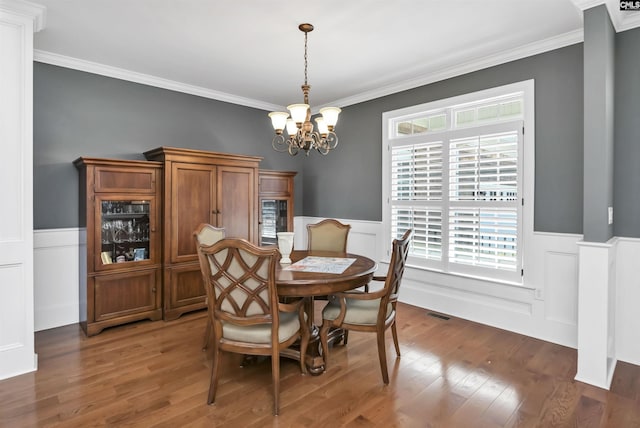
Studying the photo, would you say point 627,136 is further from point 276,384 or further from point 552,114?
point 276,384

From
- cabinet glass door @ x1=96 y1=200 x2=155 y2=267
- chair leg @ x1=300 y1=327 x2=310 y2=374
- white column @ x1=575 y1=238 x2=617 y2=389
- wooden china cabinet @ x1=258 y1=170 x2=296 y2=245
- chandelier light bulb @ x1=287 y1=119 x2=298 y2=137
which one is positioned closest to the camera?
white column @ x1=575 y1=238 x2=617 y2=389

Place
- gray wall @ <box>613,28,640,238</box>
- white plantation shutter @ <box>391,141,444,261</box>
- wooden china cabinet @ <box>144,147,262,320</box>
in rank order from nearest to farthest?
1. gray wall @ <box>613,28,640,238</box>
2. wooden china cabinet @ <box>144,147,262,320</box>
3. white plantation shutter @ <box>391,141,444,261</box>

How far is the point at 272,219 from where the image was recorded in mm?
4879

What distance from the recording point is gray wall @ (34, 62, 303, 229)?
3479 millimetres

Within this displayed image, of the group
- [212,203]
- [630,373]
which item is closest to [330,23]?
[212,203]

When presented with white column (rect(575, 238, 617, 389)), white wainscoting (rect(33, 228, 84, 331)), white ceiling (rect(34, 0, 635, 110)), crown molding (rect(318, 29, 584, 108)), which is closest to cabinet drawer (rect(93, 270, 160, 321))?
white wainscoting (rect(33, 228, 84, 331))

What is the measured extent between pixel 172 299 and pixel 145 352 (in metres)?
0.84

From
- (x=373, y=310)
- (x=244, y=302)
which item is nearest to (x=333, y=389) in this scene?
(x=373, y=310)

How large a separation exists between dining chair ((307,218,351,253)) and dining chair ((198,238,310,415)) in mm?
1505

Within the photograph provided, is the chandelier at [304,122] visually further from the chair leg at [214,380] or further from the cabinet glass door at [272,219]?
the cabinet glass door at [272,219]

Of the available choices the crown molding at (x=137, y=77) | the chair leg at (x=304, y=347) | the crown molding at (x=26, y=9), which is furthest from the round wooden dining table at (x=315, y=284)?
the crown molding at (x=137, y=77)

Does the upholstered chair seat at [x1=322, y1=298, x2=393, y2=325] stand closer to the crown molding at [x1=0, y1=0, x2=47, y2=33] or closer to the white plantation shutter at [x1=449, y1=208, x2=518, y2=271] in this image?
the white plantation shutter at [x1=449, y1=208, x2=518, y2=271]

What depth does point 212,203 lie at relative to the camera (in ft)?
13.1

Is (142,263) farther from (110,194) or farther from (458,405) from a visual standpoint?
(458,405)
